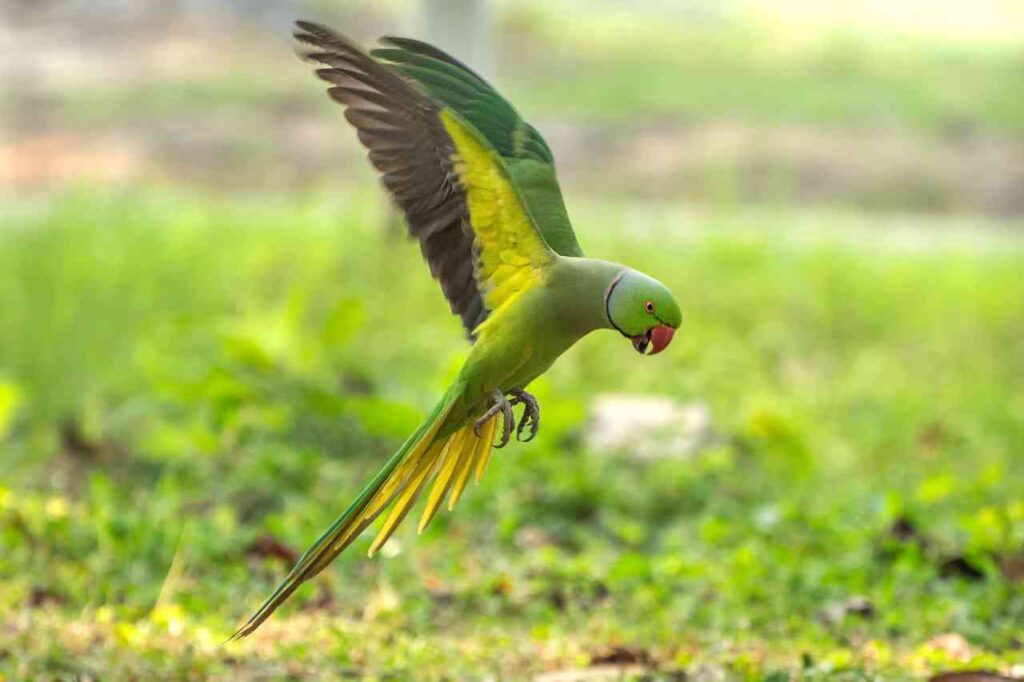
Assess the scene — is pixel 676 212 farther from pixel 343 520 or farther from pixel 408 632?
pixel 343 520

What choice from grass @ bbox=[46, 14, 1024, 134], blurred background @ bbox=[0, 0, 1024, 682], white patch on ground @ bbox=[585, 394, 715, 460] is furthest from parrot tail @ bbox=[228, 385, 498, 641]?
grass @ bbox=[46, 14, 1024, 134]

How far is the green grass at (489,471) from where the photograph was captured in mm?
3674

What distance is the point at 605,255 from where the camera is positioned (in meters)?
7.76

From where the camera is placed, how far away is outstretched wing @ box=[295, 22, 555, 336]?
245 centimetres

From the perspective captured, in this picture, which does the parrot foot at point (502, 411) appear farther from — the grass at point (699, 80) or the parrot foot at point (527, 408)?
the grass at point (699, 80)

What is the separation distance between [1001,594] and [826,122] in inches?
335

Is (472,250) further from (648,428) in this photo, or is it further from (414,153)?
(648,428)

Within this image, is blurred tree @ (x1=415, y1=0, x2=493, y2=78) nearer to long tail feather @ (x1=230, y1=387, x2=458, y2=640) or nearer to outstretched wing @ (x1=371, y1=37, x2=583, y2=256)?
outstretched wing @ (x1=371, y1=37, x2=583, y2=256)

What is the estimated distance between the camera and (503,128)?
268cm

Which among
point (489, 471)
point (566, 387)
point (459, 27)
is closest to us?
point (489, 471)

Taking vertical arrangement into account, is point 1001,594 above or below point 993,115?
below

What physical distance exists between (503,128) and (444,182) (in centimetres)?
19

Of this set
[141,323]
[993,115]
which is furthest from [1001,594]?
[993,115]

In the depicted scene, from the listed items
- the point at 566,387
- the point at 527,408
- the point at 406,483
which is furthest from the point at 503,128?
the point at 566,387
